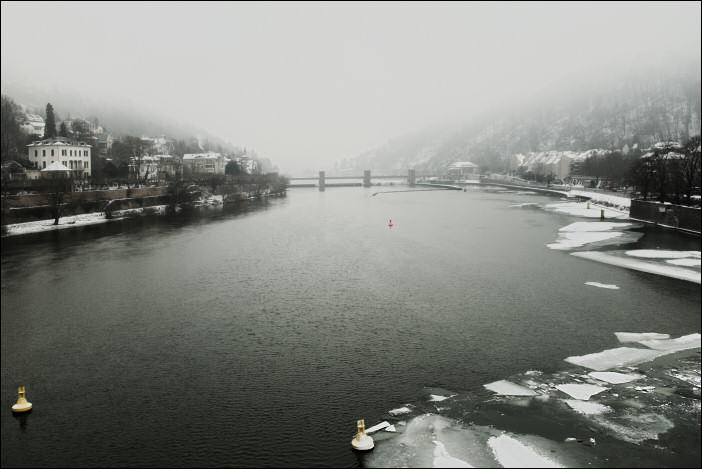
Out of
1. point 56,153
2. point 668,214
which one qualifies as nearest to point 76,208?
point 56,153

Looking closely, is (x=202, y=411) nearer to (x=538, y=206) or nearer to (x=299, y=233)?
(x=299, y=233)

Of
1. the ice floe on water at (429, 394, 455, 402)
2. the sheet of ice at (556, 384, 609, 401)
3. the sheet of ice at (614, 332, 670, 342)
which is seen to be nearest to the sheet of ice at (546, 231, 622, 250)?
the sheet of ice at (614, 332, 670, 342)

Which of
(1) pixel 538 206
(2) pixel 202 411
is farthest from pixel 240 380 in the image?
(1) pixel 538 206

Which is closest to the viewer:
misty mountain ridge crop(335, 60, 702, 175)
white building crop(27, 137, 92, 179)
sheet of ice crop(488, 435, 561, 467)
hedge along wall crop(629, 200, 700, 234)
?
sheet of ice crop(488, 435, 561, 467)

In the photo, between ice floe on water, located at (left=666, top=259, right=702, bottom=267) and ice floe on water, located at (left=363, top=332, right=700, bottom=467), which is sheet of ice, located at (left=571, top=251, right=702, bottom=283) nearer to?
ice floe on water, located at (left=666, top=259, right=702, bottom=267)

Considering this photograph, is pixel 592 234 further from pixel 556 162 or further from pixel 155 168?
pixel 556 162
